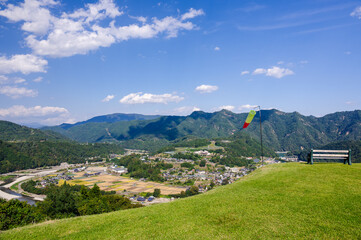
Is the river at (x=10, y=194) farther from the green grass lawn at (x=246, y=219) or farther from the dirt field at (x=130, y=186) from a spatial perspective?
the green grass lawn at (x=246, y=219)

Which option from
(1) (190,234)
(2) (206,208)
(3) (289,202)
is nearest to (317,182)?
(3) (289,202)

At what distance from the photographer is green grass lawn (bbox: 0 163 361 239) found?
23.1 feet

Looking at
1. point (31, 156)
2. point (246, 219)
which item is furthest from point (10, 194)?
Answer: point (246, 219)

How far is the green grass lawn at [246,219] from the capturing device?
7047 millimetres

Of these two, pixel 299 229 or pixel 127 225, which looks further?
pixel 127 225

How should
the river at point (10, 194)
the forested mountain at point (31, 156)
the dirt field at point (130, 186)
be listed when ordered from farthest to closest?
the forested mountain at point (31, 156)
the dirt field at point (130, 186)
the river at point (10, 194)

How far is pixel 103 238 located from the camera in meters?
7.45

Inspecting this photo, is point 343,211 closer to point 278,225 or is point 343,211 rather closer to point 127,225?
point 278,225

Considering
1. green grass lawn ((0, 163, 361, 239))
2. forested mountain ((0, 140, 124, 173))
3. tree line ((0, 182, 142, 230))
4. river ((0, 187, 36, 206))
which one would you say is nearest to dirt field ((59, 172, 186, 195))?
river ((0, 187, 36, 206))

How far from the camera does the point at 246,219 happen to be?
8070mm

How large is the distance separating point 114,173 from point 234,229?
13382 cm

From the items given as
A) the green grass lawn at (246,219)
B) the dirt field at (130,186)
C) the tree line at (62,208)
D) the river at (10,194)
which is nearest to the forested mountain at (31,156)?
the river at (10,194)

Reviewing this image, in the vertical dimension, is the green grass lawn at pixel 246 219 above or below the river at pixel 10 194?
above

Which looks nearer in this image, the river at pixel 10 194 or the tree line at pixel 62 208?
the tree line at pixel 62 208
